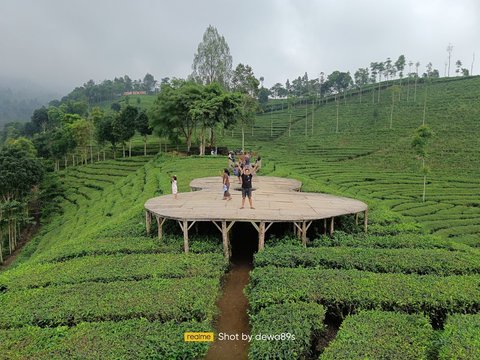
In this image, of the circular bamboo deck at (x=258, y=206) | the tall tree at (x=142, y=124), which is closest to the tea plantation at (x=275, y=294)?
the circular bamboo deck at (x=258, y=206)

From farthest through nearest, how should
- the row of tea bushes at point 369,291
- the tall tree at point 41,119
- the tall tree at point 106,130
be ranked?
1. the tall tree at point 41,119
2. the tall tree at point 106,130
3. the row of tea bushes at point 369,291

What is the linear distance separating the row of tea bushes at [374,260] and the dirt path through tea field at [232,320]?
123 centimetres

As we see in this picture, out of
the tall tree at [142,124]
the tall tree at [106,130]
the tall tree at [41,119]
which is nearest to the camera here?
the tall tree at [142,124]

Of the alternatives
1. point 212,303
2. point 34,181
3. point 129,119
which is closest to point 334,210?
point 212,303

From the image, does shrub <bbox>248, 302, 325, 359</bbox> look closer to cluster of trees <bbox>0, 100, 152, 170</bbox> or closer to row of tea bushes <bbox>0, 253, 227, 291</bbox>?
row of tea bushes <bbox>0, 253, 227, 291</bbox>

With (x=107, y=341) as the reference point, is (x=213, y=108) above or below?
above

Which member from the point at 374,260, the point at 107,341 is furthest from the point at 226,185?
the point at 107,341

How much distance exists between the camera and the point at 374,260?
13414mm

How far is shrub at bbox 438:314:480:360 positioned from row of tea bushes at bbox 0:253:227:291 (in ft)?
23.1

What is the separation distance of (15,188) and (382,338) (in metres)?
41.2

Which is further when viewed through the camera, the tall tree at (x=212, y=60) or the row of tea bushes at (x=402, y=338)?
the tall tree at (x=212, y=60)

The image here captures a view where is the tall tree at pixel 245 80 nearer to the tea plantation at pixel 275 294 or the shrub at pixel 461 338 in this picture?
the tea plantation at pixel 275 294

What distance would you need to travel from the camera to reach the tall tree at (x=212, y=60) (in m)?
57.2

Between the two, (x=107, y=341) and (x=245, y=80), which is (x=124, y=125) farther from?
(x=107, y=341)
